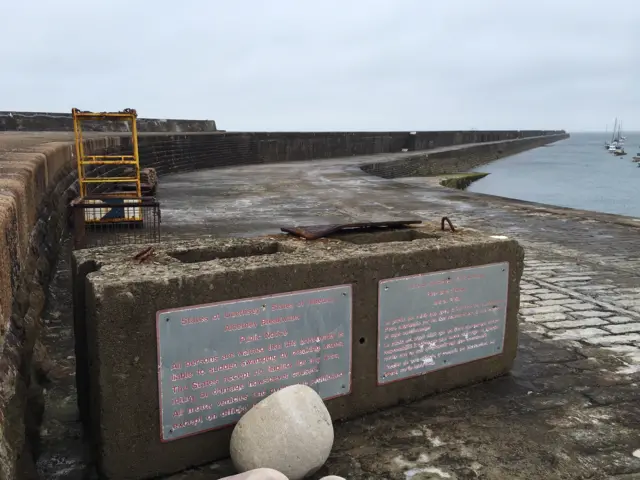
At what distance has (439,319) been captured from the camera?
3566 millimetres

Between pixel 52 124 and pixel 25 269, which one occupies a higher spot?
pixel 52 124

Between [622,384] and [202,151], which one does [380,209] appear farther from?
[202,151]

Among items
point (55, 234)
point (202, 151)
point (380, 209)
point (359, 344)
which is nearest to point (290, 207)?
point (380, 209)

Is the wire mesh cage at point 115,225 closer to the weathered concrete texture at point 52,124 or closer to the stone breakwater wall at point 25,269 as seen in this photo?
the stone breakwater wall at point 25,269

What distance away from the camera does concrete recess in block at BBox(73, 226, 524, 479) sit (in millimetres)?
2629

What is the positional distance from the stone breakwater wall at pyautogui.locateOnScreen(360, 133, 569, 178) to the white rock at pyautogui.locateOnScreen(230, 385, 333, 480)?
23.6 m

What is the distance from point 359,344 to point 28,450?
1.73m

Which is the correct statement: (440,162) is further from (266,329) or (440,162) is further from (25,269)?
(266,329)

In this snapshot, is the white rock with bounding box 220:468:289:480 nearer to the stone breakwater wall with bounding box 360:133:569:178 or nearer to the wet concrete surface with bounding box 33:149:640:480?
the wet concrete surface with bounding box 33:149:640:480

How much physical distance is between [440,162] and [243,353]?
37.1 metres

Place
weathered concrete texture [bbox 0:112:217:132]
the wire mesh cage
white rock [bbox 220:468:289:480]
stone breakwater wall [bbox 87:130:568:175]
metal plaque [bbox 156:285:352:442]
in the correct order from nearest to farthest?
white rock [bbox 220:468:289:480], metal plaque [bbox 156:285:352:442], the wire mesh cage, stone breakwater wall [bbox 87:130:568:175], weathered concrete texture [bbox 0:112:217:132]

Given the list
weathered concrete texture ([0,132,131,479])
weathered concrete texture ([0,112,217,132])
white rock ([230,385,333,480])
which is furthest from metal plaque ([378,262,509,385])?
weathered concrete texture ([0,112,217,132])

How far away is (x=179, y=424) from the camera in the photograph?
9.04ft

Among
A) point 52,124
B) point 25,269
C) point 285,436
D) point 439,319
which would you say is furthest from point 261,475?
point 52,124
